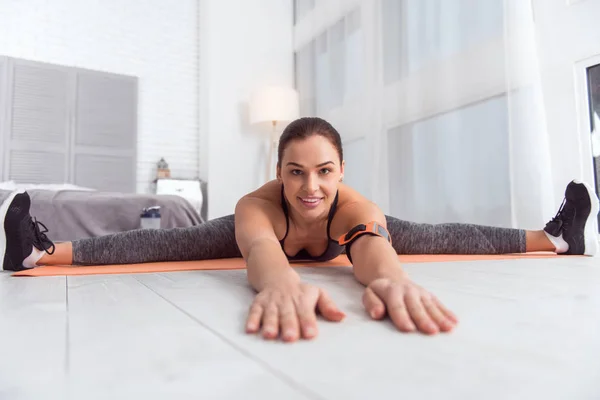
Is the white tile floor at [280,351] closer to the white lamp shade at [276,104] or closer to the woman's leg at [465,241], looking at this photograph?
the woman's leg at [465,241]

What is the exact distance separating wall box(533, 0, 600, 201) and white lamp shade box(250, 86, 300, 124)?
2228 millimetres

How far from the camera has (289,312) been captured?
0.69 meters

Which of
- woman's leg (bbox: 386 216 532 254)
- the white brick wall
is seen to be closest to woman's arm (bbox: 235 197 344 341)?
woman's leg (bbox: 386 216 532 254)

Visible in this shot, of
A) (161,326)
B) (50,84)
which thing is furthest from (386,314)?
(50,84)

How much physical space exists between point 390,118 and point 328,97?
39.8 inches

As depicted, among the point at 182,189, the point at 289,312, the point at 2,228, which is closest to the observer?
the point at 289,312

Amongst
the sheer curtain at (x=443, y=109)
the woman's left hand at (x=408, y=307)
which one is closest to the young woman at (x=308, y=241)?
the woman's left hand at (x=408, y=307)

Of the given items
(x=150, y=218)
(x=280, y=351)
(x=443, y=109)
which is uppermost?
(x=443, y=109)

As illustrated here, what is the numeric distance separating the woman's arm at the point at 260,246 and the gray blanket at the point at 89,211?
163 cm

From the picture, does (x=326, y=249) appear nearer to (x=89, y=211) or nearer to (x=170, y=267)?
(x=170, y=267)

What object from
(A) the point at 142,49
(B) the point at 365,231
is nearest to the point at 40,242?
(B) the point at 365,231

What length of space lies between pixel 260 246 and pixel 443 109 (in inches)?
81.6

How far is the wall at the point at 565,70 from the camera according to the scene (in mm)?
2139

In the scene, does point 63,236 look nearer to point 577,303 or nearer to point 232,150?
point 232,150
